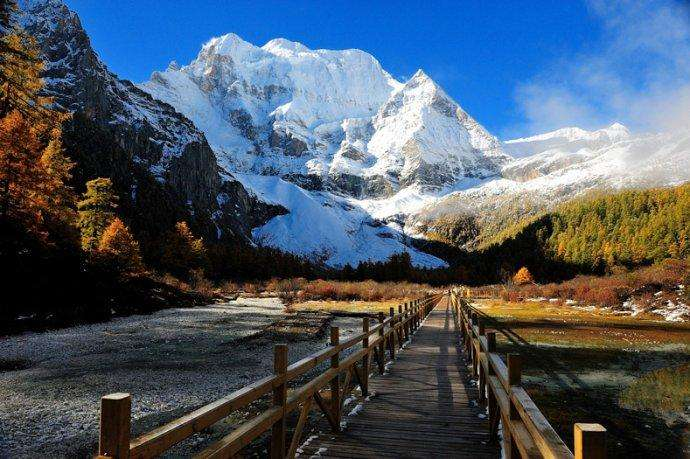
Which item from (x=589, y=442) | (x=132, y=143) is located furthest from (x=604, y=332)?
(x=132, y=143)

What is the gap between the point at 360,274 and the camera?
103438 millimetres

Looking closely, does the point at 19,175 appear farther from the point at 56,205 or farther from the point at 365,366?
the point at 365,366

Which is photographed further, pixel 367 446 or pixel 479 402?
pixel 479 402

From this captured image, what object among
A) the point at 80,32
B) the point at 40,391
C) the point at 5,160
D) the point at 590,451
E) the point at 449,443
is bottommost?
the point at 40,391

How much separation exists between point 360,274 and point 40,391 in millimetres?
92735

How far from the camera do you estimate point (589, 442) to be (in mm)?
2334

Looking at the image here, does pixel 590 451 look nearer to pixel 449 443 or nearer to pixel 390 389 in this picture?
pixel 449 443

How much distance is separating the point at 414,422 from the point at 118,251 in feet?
112

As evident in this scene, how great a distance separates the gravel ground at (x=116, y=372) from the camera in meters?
8.64

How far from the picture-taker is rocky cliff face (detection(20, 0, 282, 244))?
10412cm

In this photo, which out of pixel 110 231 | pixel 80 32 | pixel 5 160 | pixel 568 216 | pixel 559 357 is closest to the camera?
pixel 559 357

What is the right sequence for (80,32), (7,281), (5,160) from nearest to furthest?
1. (7,281)
2. (5,160)
3. (80,32)

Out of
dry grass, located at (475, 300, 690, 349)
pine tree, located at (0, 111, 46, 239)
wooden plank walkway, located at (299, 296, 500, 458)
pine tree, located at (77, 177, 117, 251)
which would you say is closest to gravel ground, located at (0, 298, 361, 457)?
wooden plank walkway, located at (299, 296, 500, 458)

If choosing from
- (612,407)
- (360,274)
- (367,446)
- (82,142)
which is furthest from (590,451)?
(82,142)
